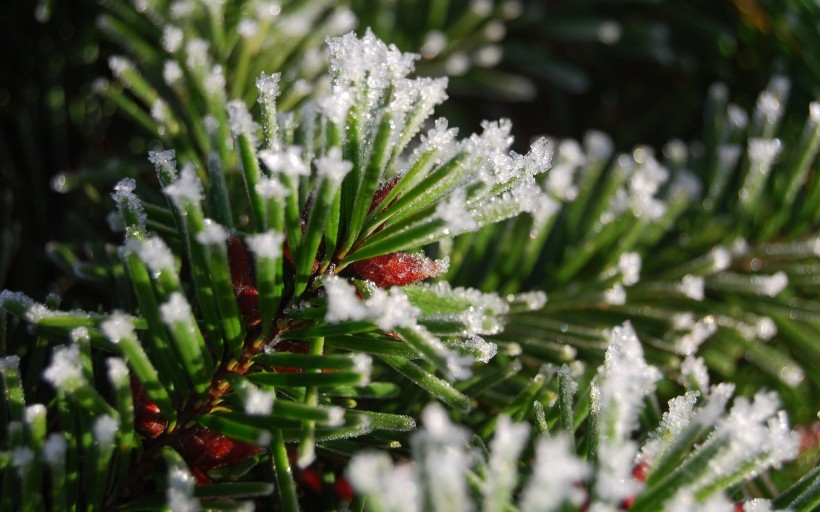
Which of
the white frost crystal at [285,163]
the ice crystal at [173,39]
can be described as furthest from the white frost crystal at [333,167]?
the ice crystal at [173,39]

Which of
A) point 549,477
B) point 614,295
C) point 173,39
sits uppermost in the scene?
point 173,39

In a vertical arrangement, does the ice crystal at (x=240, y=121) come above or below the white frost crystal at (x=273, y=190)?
above

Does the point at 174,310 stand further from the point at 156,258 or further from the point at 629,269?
the point at 629,269

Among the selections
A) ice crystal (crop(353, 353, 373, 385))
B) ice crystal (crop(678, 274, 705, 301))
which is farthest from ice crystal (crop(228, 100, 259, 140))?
ice crystal (crop(678, 274, 705, 301))

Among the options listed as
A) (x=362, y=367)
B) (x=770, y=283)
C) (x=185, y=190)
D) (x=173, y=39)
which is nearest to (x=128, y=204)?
(x=185, y=190)

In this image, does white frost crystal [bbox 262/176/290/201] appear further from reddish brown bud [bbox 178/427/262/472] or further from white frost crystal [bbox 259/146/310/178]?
reddish brown bud [bbox 178/427/262/472]

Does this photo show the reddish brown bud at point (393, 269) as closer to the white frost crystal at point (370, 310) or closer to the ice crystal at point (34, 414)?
the white frost crystal at point (370, 310)

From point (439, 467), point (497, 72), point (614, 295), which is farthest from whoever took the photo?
point (497, 72)

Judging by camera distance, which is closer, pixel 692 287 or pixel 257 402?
pixel 257 402

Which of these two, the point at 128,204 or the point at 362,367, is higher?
the point at 128,204

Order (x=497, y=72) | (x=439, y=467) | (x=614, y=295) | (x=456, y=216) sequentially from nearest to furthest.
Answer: (x=439, y=467) → (x=456, y=216) → (x=614, y=295) → (x=497, y=72)

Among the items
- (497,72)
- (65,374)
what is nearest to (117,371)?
(65,374)
